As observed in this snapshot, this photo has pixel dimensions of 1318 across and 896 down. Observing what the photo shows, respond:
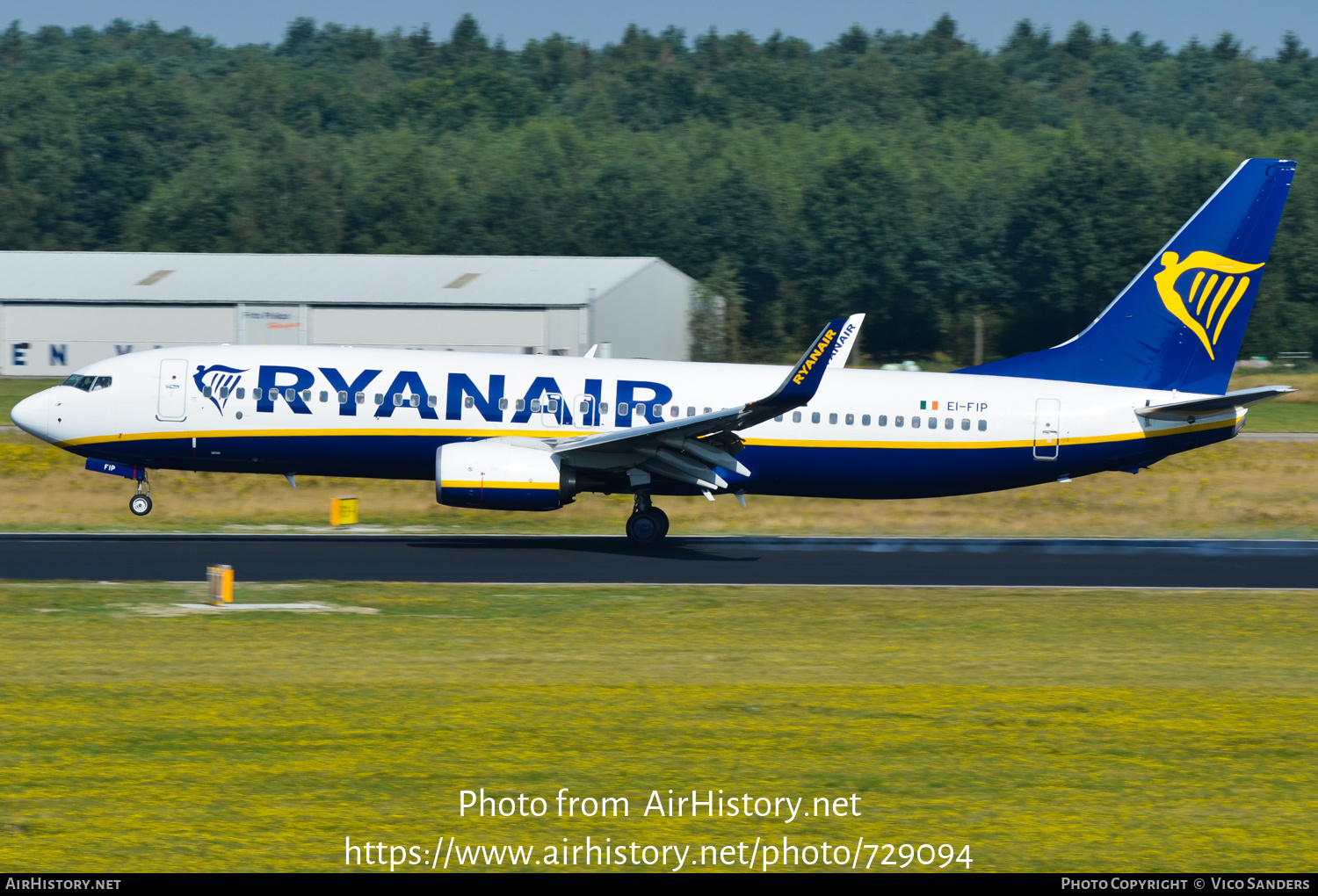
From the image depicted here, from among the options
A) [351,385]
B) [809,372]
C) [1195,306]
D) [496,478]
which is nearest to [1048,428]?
[1195,306]

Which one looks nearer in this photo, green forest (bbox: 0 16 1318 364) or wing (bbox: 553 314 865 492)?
wing (bbox: 553 314 865 492)

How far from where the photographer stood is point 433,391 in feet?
101

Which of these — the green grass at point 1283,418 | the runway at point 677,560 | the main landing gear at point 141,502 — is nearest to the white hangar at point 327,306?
the green grass at point 1283,418

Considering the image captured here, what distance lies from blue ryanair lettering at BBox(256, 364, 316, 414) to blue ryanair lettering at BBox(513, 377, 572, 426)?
4.41 meters

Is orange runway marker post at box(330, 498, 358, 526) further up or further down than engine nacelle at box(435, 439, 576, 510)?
further down

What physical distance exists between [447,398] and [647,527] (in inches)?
203

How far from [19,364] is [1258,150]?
10536 cm

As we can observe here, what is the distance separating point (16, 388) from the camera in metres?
67.9

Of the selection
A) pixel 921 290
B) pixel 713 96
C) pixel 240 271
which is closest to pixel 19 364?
pixel 240 271

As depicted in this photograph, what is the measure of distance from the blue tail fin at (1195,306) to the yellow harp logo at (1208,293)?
19 mm

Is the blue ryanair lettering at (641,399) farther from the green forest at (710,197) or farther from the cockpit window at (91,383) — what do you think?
the green forest at (710,197)

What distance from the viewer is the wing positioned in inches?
1095

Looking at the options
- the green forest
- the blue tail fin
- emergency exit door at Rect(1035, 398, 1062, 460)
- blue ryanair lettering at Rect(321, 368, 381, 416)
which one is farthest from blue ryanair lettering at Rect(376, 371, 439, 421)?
the green forest

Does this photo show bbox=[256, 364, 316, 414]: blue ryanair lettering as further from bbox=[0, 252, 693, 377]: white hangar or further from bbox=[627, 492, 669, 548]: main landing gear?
bbox=[0, 252, 693, 377]: white hangar
